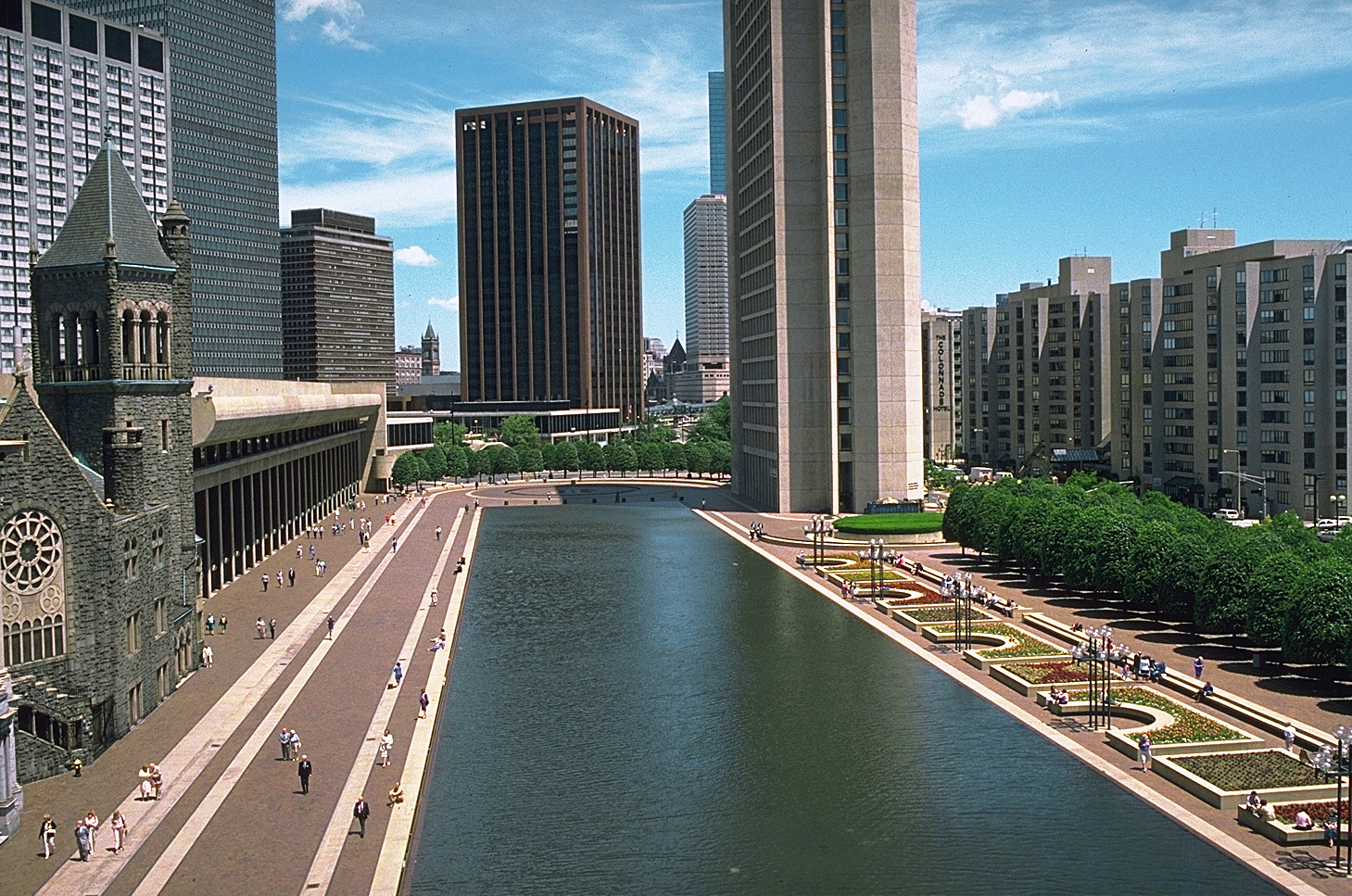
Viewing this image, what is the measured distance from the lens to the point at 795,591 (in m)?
85.8

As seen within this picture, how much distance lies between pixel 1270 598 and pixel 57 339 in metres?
55.5

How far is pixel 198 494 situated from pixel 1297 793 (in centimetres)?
6693

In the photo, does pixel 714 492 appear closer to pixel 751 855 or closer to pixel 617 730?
pixel 617 730

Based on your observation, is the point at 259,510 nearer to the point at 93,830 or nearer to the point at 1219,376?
the point at 93,830

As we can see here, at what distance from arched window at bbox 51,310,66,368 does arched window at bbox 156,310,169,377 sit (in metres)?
3.82

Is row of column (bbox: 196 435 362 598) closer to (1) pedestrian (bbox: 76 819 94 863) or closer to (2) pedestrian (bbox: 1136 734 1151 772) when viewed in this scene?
(1) pedestrian (bbox: 76 819 94 863)

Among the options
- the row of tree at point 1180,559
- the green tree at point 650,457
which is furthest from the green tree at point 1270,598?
the green tree at point 650,457

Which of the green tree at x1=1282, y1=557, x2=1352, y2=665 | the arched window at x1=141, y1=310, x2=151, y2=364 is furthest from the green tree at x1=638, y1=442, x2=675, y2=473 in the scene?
the green tree at x1=1282, y1=557, x2=1352, y2=665

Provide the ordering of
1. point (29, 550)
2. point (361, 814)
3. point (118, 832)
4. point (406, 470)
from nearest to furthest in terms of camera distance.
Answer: point (118, 832), point (361, 814), point (29, 550), point (406, 470)

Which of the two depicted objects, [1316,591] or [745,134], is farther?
[745,134]

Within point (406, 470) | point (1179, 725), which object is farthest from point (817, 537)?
point (406, 470)

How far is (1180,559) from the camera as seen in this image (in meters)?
67.4

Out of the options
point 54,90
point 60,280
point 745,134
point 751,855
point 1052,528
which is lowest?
point 751,855

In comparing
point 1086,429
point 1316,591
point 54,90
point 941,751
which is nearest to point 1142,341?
point 1086,429
